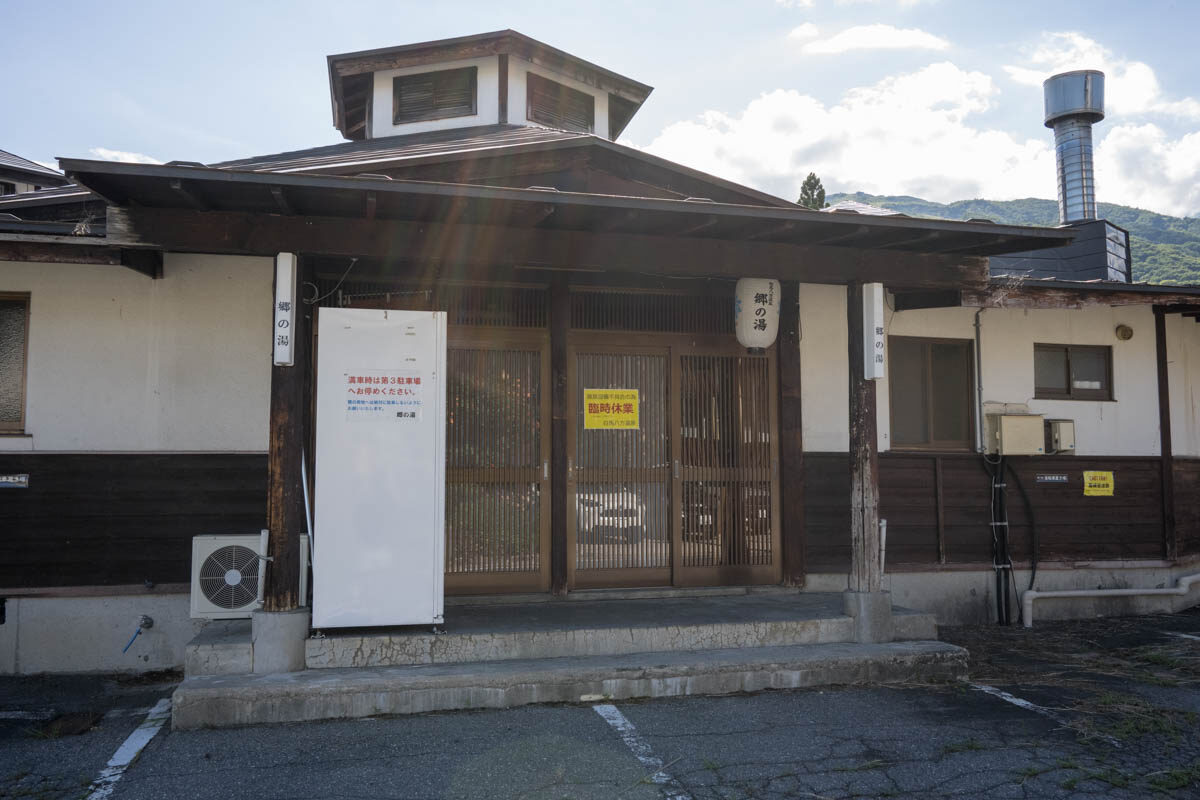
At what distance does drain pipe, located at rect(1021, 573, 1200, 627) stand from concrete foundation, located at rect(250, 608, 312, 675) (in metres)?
7.17

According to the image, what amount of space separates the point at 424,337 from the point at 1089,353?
7.73m

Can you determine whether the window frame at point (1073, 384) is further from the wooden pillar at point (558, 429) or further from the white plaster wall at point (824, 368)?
the wooden pillar at point (558, 429)

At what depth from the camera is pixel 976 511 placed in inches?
353

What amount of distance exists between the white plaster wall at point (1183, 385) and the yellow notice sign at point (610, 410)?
6614mm

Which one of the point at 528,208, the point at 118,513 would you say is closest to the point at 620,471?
the point at 528,208

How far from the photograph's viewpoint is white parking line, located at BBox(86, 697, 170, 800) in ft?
14.5

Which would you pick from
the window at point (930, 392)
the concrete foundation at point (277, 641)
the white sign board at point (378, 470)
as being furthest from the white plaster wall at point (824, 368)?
the concrete foundation at point (277, 641)

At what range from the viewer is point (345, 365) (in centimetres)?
596

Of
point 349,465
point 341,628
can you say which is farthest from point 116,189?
point 341,628

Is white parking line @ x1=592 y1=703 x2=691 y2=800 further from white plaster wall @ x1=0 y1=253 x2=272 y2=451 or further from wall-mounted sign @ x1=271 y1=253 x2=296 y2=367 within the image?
white plaster wall @ x1=0 y1=253 x2=272 y2=451

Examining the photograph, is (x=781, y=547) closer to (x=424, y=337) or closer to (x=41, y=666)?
(x=424, y=337)

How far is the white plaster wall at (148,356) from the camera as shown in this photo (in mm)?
7125

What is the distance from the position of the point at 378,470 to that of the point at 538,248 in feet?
6.41

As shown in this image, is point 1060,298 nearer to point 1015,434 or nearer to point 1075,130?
point 1015,434
